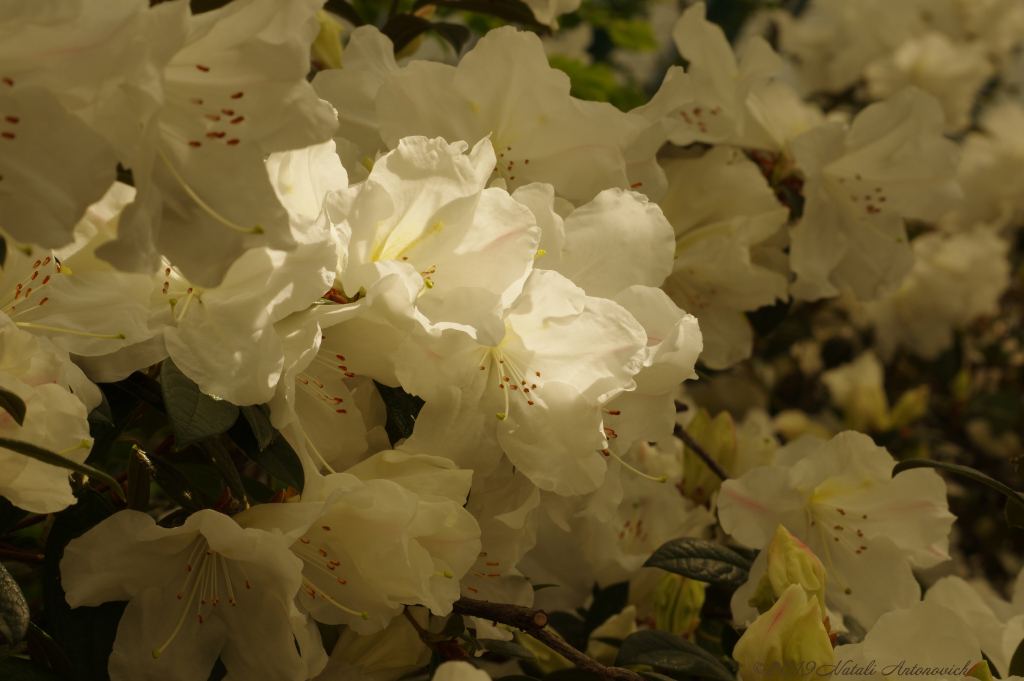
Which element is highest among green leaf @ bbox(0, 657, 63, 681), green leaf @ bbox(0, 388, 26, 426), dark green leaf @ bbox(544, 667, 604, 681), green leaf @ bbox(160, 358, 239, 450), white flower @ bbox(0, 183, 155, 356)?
green leaf @ bbox(0, 388, 26, 426)

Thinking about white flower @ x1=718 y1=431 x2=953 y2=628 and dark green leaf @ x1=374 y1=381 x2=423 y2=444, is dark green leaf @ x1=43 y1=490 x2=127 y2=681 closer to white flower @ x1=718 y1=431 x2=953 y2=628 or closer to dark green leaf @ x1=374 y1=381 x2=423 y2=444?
dark green leaf @ x1=374 y1=381 x2=423 y2=444

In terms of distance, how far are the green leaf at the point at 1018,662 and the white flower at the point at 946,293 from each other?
5.31 feet

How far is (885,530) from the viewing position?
0.90m

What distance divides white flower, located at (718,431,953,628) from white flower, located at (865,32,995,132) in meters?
1.88

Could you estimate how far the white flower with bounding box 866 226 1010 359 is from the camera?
226 cm

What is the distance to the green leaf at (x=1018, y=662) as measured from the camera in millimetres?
787

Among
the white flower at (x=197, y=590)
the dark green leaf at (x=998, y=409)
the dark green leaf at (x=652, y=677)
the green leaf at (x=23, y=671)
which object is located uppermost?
the white flower at (x=197, y=590)

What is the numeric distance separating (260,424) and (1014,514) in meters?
0.74

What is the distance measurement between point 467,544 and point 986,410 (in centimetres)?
207

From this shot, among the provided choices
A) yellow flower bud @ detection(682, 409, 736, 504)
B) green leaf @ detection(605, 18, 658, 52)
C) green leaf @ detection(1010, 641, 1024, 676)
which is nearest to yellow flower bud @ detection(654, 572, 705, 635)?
yellow flower bud @ detection(682, 409, 736, 504)

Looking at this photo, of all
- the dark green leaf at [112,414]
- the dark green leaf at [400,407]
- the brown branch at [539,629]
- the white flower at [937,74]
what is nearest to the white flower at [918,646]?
the brown branch at [539,629]

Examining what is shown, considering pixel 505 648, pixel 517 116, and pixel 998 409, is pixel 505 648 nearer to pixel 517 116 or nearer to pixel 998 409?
pixel 517 116

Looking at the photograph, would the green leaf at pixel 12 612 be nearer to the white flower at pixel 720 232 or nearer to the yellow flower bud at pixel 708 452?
the white flower at pixel 720 232

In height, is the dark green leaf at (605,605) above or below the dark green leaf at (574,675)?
below
